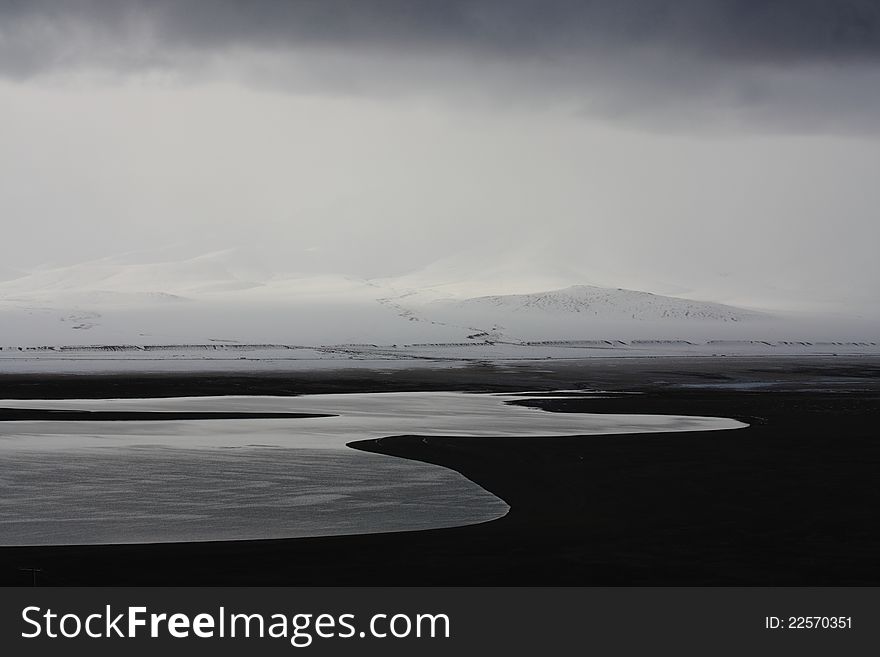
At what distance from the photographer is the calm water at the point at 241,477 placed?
16.5 meters

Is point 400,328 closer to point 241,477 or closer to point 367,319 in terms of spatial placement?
point 367,319

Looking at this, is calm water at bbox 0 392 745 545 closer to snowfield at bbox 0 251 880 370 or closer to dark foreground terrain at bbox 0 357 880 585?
dark foreground terrain at bbox 0 357 880 585

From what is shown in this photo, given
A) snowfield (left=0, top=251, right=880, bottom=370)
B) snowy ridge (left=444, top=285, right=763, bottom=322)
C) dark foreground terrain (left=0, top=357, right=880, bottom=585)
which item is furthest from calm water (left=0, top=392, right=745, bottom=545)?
snowy ridge (left=444, top=285, right=763, bottom=322)

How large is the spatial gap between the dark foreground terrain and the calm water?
0.81 metres

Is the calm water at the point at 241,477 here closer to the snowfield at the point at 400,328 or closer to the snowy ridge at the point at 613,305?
the snowfield at the point at 400,328

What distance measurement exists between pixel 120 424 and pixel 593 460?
12.2m

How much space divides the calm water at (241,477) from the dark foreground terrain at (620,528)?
814 millimetres

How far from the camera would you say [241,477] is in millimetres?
20688

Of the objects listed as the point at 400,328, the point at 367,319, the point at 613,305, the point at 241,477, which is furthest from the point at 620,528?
the point at 613,305

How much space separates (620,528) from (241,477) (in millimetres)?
6982

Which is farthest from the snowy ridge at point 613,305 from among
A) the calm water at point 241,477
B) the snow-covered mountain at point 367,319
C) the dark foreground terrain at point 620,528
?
the calm water at point 241,477
